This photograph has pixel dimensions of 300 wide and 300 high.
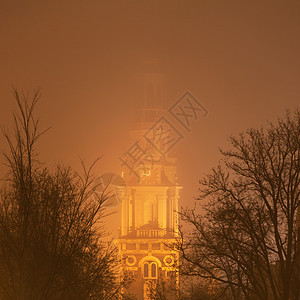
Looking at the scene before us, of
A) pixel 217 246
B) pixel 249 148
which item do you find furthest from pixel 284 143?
A: pixel 217 246

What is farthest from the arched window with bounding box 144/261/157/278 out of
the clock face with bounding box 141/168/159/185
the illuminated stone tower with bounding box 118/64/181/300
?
the clock face with bounding box 141/168/159/185

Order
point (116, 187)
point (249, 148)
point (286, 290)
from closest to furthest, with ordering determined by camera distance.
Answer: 1. point (286, 290)
2. point (249, 148)
3. point (116, 187)

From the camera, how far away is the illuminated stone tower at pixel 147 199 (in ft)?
337

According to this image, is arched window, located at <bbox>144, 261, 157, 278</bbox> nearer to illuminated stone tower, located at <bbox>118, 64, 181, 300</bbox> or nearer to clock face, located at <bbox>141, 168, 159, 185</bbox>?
illuminated stone tower, located at <bbox>118, 64, 181, 300</bbox>

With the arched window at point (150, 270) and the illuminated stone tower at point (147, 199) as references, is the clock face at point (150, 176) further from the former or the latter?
the arched window at point (150, 270)

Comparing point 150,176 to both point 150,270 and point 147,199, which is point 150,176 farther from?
point 150,270

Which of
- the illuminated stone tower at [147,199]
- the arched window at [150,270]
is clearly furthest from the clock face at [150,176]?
the arched window at [150,270]

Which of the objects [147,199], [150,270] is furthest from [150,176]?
[150,270]

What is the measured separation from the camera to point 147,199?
108625mm

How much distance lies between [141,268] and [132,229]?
5.29 meters

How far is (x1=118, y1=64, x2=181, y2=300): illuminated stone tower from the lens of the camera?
102750mm

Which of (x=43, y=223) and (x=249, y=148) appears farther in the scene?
(x=249, y=148)

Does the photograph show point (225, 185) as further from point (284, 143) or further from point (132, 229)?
point (132, 229)

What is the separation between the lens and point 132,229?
4166 inches
